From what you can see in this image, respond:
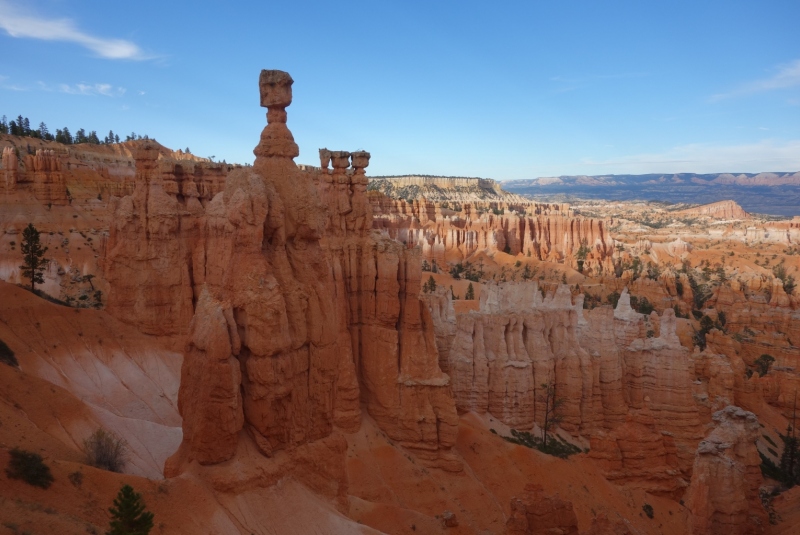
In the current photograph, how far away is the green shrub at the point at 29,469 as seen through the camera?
10.7m

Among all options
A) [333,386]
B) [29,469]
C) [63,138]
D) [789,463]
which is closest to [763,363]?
[789,463]

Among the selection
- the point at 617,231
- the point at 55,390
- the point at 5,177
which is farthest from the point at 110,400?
the point at 617,231

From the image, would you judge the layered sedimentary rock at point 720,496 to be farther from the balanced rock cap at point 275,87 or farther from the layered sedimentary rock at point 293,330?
the balanced rock cap at point 275,87

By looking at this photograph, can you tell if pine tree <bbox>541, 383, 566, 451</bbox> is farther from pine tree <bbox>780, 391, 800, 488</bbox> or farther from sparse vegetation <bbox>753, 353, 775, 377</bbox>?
sparse vegetation <bbox>753, 353, 775, 377</bbox>

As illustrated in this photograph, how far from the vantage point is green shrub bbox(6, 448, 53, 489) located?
10.7 meters

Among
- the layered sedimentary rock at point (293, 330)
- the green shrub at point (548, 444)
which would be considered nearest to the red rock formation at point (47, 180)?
the layered sedimentary rock at point (293, 330)

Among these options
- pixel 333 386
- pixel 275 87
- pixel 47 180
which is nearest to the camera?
pixel 275 87

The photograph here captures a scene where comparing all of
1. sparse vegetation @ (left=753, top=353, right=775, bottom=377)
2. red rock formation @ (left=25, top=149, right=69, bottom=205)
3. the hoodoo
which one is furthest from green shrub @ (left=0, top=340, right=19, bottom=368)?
sparse vegetation @ (left=753, top=353, right=775, bottom=377)

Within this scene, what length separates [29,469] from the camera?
35.7 feet

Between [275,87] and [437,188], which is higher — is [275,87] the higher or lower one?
the lower one

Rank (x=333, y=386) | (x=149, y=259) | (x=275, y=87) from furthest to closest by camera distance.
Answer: (x=149, y=259) < (x=333, y=386) < (x=275, y=87)

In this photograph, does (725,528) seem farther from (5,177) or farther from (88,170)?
(88,170)

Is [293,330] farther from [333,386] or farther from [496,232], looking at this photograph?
[496,232]

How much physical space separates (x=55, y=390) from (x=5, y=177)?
39.9 metres
